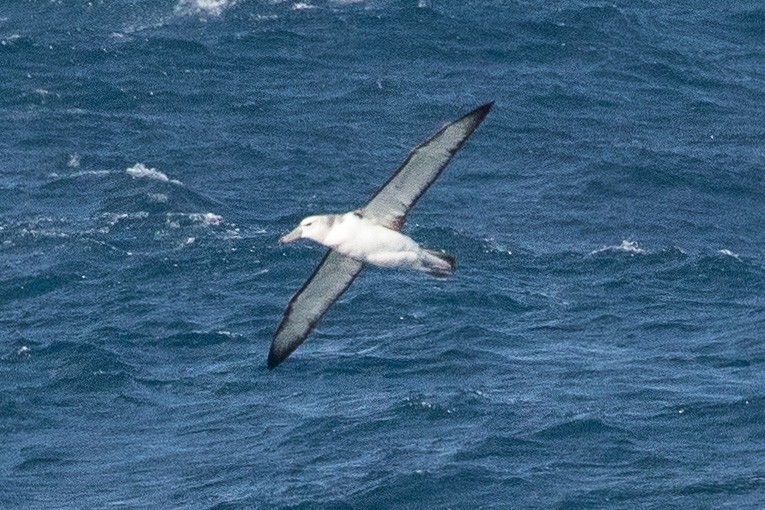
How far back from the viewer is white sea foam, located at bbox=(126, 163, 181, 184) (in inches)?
2450

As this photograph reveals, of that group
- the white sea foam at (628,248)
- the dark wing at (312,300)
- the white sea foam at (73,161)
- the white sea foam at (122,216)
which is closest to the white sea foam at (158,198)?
the white sea foam at (122,216)

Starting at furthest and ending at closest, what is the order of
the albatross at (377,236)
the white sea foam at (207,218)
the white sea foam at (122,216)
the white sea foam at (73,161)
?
the white sea foam at (73,161) → the white sea foam at (122,216) → the white sea foam at (207,218) → the albatross at (377,236)

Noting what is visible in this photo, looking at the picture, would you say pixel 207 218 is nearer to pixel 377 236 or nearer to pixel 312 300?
pixel 312 300

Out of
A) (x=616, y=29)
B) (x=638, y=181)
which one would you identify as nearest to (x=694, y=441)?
(x=638, y=181)

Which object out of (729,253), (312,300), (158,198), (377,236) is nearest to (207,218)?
(158,198)

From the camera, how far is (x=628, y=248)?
59.2 meters

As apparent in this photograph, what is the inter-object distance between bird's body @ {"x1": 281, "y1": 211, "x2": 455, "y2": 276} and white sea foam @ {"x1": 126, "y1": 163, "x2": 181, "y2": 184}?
28.8 m

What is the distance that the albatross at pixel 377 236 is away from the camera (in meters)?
32.3

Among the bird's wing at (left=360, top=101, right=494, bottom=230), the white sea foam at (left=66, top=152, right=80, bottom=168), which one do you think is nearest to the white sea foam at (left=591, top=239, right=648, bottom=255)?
the white sea foam at (left=66, top=152, right=80, bottom=168)

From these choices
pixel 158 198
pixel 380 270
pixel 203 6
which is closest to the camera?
pixel 380 270

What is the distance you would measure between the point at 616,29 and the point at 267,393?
3043 centimetres

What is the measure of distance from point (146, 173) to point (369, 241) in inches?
1173

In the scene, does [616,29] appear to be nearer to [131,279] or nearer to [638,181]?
[638,181]

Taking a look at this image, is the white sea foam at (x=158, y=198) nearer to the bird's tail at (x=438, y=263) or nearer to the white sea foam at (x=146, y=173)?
the white sea foam at (x=146, y=173)
